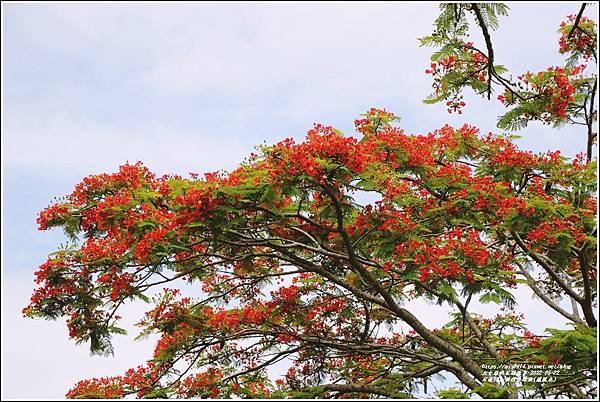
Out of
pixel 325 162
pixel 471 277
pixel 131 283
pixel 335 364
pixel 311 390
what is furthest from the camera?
pixel 335 364

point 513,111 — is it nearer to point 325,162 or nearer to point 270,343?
point 325,162

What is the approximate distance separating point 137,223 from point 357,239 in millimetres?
2971

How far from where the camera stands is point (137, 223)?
819 centimetres

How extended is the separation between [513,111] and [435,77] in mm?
1430

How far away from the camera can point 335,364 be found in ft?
38.7

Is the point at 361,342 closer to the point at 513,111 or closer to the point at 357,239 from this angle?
the point at 357,239

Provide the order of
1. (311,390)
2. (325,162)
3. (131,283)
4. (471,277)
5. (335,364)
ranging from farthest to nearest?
(335,364) < (311,390) < (131,283) < (471,277) < (325,162)

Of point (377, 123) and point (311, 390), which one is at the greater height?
point (377, 123)

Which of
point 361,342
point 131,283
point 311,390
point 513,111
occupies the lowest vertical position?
point 311,390

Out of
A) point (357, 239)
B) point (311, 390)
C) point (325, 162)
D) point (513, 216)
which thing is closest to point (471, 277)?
point (513, 216)

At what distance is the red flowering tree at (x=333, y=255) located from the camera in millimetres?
8047

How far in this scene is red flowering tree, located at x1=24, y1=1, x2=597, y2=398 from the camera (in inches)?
317

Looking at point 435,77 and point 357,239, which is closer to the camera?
point 357,239

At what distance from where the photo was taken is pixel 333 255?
352 inches
